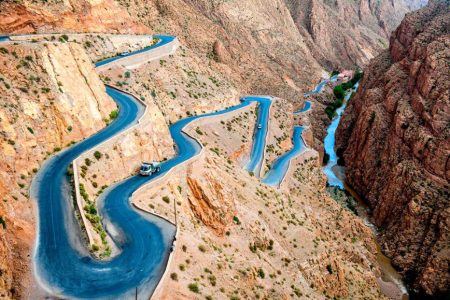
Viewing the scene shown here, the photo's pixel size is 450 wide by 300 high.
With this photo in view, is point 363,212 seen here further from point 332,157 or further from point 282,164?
point 332,157

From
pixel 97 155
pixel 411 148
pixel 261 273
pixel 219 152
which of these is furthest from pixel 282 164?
pixel 97 155

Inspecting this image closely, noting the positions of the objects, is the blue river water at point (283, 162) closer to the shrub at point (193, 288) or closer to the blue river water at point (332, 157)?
the blue river water at point (332, 157)

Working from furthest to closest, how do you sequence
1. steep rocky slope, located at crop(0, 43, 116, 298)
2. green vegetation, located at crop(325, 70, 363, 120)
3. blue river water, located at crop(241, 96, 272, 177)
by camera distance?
green vegetation, located at crop(325, 70, 363, 120), blue river water, located at crop(241, 96, 272, 177), steep rocky slope, located at crop(0, 43, 116, 298)

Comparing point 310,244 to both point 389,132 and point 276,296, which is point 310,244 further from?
point 389,132

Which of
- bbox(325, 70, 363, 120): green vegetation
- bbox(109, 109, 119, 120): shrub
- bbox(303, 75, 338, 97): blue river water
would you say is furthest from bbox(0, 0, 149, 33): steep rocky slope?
bbox(303, 75, 338, 97): blue river water

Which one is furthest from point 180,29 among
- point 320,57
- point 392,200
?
point 320,57

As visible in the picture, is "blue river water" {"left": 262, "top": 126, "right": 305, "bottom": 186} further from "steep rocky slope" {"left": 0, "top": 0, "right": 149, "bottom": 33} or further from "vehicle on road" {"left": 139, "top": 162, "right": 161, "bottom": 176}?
"steep rocky slope" {"left": 0, "top": 0, "right": 149, "bottom": 33}

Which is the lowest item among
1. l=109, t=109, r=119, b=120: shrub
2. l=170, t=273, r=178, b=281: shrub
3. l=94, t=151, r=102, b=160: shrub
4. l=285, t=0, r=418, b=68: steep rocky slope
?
l=170, t=273, r=178, b=281: shrub
